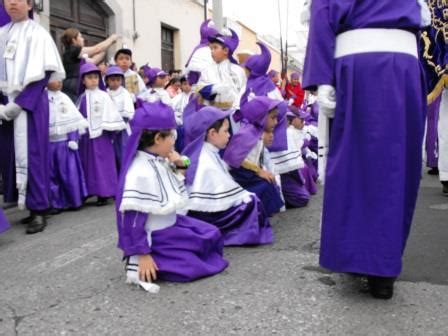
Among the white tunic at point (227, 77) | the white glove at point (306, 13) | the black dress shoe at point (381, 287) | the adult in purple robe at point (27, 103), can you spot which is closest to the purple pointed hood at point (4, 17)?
the adult in purple robe at point (27, 103)

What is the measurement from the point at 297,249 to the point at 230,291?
965 millimetres

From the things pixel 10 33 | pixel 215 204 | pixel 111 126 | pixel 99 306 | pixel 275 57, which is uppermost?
pixel 275 57

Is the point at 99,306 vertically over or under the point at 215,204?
under

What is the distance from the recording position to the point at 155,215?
305 cm

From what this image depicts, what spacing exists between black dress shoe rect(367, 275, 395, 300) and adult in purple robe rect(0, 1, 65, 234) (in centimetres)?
Result: 285

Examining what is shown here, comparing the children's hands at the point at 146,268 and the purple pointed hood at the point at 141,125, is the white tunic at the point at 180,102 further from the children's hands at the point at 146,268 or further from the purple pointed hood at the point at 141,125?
the children's hands at the point at 146,268

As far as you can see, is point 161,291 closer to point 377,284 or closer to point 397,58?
point 377,284

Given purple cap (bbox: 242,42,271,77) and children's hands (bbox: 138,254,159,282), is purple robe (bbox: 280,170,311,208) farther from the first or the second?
children's hands (bbox: 138,254,159,282)

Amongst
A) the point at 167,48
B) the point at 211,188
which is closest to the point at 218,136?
the point at 211,188

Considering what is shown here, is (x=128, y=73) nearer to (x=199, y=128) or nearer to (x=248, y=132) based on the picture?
(x=248, y=132)

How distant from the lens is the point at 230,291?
2.86 meters

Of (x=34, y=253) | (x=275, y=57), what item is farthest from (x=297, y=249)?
(x=275, y=57)

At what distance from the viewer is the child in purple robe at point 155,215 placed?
2889 millimetres

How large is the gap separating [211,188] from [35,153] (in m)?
1.68
